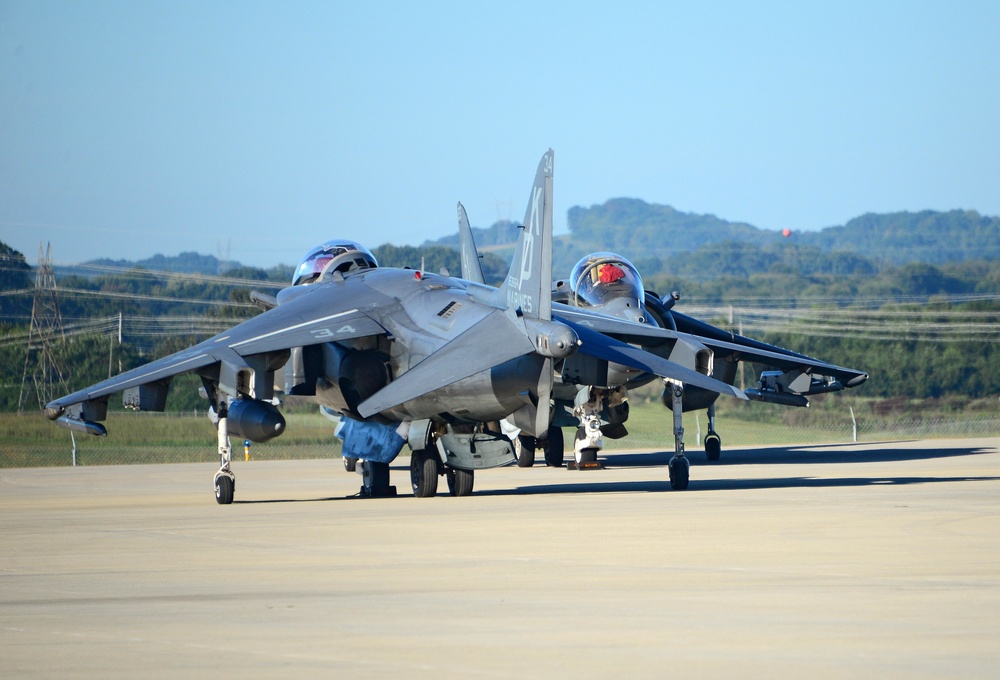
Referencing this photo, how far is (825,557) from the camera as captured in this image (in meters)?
11.1

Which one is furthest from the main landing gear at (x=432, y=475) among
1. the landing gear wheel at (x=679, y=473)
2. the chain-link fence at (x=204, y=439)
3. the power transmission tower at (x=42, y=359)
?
the power transmission tower at (x=42, y=359)

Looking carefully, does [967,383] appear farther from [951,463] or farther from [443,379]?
[443,379]

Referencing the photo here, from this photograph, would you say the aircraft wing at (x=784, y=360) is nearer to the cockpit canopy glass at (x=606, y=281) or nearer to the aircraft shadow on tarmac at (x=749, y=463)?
the cockpit canopy glass at (x=606, y=281)

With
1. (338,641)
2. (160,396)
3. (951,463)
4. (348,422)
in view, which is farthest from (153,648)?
(951,463)

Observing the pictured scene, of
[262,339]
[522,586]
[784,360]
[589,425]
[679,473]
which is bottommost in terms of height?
[522,586]

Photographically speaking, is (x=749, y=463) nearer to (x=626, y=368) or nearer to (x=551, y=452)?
(x=551, y=452)

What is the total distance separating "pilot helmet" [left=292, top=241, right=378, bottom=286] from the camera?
24.1 meters

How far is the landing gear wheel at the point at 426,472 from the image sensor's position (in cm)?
2053

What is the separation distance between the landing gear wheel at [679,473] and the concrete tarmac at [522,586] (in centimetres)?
21

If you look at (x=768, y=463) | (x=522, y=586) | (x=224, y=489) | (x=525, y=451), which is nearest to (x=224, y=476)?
(x=224, y=489)

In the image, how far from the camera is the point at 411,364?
2114 cm

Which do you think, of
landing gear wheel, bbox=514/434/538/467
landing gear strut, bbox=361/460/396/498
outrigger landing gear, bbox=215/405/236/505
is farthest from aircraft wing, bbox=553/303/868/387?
outrigger landing gear, bbox=215/405/236/505

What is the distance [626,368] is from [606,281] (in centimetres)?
629

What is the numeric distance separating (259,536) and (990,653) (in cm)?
942
